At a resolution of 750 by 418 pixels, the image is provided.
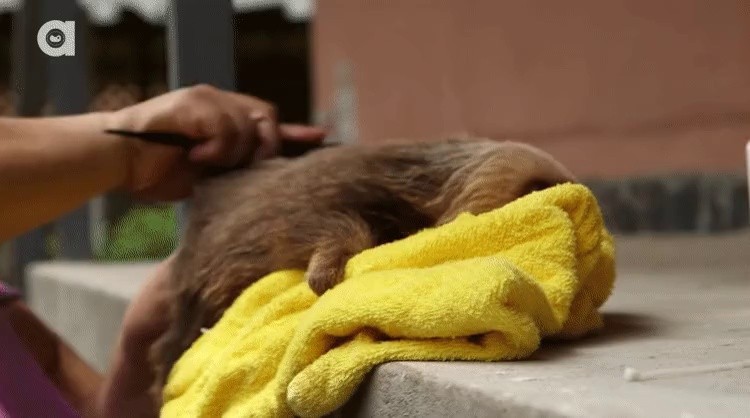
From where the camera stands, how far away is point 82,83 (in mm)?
2229

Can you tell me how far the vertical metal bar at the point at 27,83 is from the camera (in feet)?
6.62

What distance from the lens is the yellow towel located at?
2.09 ft

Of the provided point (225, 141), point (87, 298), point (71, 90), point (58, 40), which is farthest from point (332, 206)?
point (71, 90)

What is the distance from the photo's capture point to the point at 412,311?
637 mm

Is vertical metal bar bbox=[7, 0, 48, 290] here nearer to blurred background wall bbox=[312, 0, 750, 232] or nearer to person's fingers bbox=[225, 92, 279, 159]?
blurred background wall bbox=[312, 0, 750, 232]

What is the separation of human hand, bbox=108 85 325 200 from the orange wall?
4.64ft

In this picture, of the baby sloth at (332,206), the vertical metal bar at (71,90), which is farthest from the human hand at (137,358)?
the vertical metal bar at (71,90)

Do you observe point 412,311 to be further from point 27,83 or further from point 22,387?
point 27,83

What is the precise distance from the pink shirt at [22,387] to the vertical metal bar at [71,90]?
811mm

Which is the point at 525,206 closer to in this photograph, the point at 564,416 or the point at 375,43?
the point at 564,416

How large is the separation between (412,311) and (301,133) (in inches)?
14.8

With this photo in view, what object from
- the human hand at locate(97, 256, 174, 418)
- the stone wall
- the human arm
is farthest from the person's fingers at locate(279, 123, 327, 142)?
the stone wall

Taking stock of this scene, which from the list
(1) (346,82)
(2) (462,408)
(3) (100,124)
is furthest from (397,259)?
(1) (346,82)

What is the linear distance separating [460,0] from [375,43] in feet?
0.97
